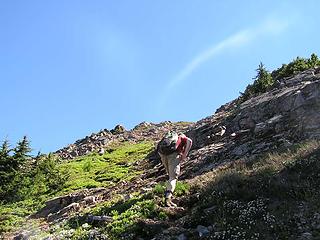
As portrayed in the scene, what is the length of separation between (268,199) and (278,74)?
24.6 m

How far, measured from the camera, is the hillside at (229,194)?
38.8 feet

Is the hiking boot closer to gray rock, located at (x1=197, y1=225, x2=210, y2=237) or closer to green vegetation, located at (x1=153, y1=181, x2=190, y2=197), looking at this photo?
green vegetation, located at (x1=153, y1=181, x2=190, y2=197)

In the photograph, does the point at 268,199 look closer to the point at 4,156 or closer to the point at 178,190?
the point at 178,190

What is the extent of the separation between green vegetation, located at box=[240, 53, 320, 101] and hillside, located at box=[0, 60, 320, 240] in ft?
15.8

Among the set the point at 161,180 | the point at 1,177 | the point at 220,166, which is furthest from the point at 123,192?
the point at 1,177

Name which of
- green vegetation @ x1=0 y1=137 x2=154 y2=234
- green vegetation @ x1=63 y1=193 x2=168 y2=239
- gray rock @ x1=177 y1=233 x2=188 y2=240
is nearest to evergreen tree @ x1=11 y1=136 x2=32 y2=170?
green vegetation @ x1=0 y1=137 x2=154 y2=234

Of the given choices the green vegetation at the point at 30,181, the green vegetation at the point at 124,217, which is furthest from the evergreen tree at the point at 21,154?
the green vegetation at the point at 124,217

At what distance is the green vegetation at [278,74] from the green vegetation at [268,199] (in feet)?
57.6

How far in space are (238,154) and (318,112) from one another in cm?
373

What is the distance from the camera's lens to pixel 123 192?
813 inches

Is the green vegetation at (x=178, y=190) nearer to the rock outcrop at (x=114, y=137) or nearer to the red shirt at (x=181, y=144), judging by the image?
the red shirt at (x=181, y=144)

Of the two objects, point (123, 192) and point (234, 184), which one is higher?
point (123, 192)

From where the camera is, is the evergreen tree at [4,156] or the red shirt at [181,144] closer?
the red shirt at [181,144]

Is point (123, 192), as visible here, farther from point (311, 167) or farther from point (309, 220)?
point (309, 220)
